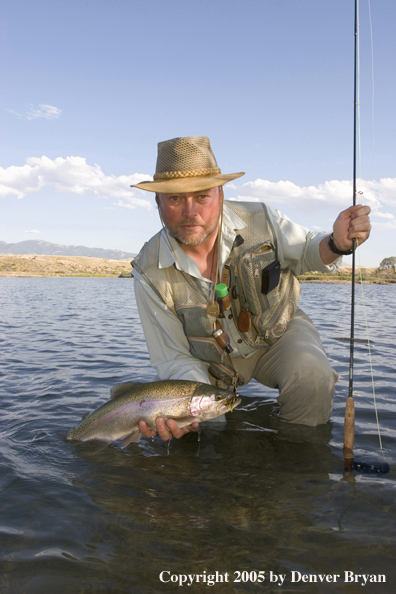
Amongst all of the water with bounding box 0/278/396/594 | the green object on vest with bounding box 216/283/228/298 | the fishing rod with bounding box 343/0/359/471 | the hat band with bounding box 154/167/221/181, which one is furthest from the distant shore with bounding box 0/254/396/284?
the hat band with bounding box 154/167/221/181

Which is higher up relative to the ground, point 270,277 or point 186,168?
point 186,168

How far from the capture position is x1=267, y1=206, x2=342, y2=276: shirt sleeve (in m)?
4.19

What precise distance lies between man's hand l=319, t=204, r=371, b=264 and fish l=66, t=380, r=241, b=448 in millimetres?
1426

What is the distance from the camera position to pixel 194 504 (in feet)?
10.7

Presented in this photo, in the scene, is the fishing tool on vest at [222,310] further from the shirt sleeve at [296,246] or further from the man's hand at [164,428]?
the man's hand at [164,428]

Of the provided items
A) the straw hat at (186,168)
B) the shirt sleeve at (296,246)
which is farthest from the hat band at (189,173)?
the shirt sleeve at (296,246)

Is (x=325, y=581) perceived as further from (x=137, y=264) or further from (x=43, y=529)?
(x=137, y=264)

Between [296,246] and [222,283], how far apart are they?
76cm

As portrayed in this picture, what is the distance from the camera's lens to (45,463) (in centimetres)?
392

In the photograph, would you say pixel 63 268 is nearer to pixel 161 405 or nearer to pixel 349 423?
pixel 161 405

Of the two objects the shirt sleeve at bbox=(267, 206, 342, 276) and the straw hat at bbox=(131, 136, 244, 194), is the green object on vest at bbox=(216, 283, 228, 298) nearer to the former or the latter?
the shirt sleeve at bbox=(267, 206, 342, 276)

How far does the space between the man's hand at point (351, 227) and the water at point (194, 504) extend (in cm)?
177

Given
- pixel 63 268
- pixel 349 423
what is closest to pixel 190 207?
pixel 349 423

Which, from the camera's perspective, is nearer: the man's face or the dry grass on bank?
the man's face
